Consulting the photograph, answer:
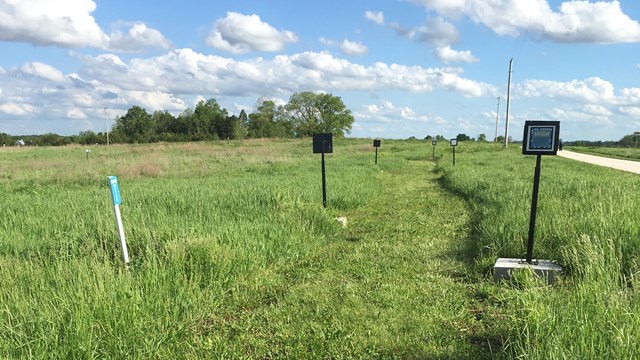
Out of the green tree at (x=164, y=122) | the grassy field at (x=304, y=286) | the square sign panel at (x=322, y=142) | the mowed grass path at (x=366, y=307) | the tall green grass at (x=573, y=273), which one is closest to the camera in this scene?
the tall green grass at (x=573, y=273)

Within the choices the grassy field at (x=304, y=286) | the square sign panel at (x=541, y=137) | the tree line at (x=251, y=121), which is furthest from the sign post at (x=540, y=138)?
the tree line at (x=251, y=121)

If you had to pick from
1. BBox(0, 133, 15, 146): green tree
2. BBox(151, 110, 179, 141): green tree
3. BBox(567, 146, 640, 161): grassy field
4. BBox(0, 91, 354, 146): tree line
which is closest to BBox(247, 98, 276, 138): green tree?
BBox(0, 91, 354, 146): tree line

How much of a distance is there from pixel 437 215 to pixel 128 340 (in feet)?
25.8

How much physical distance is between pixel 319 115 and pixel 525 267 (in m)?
101

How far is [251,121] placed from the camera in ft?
365

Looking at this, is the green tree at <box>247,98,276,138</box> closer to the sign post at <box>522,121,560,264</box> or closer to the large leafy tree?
the large leafy tree

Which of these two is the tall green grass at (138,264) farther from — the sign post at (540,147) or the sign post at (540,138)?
the sign post at (540,138)

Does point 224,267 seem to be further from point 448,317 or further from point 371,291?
point 448,317

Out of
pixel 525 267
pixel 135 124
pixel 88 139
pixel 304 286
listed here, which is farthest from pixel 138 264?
pixel 135 124

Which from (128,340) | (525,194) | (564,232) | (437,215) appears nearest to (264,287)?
(128,340)

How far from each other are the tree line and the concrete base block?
89.3 metres

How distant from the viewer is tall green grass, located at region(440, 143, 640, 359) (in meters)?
2.79

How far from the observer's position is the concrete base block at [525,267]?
491 centimetres

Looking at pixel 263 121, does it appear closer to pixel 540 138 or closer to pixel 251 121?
pixel 251 121
